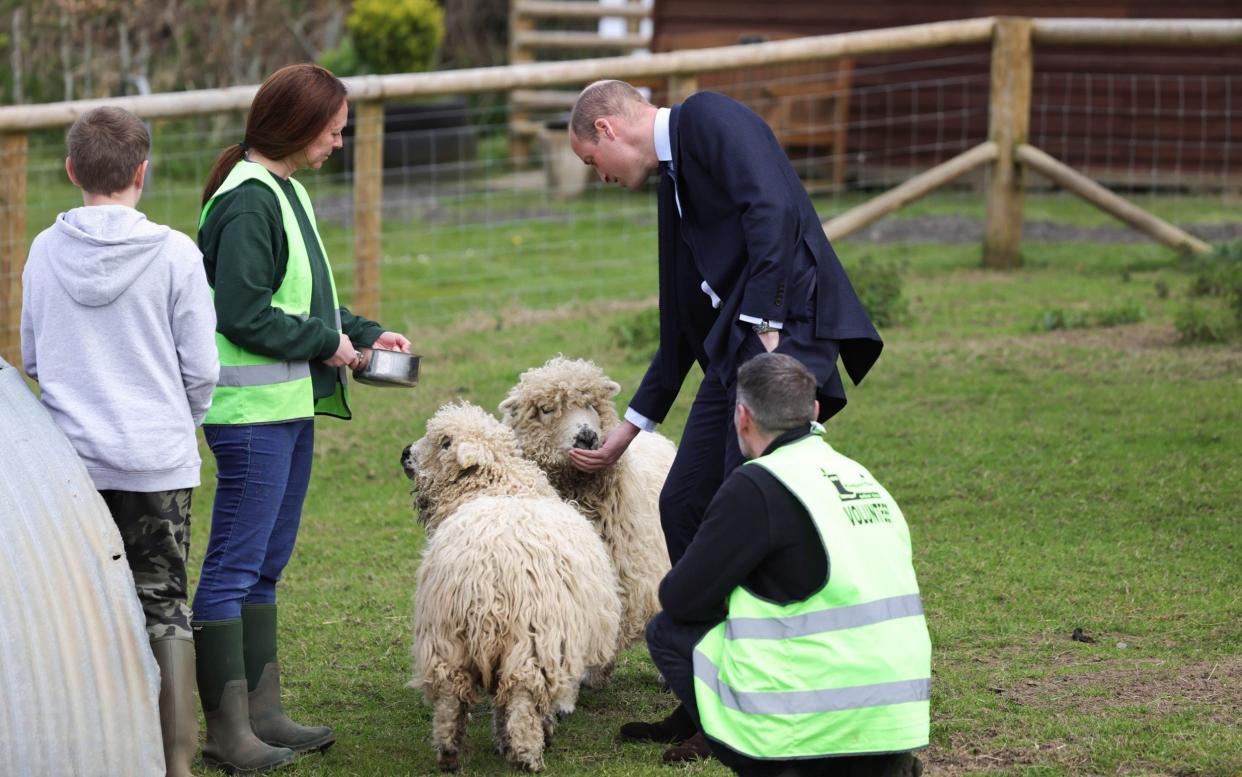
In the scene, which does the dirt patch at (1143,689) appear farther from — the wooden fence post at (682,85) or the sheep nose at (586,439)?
the wooden fence post at (682,85)

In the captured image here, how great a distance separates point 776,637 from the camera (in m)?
3.44

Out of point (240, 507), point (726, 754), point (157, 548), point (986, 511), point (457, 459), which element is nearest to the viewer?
point (726, 754)

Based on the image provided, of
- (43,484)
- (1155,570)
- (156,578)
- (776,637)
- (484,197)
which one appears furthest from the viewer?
(484,197)

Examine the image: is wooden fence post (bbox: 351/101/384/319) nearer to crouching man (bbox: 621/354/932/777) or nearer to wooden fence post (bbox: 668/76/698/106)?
wooden fence post (bbox: 668/76/698/106)

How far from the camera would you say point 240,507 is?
14.6ft

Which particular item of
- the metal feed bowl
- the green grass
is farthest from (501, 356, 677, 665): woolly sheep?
the metal feed bowl

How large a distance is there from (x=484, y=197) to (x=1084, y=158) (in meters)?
6.15

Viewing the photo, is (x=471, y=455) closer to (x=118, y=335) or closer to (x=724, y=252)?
(x=724, y=252)

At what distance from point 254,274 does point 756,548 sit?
177 cm

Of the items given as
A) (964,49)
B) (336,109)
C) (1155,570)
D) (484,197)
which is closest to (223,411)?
(336,109)

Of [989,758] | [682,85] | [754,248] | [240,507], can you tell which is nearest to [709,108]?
[754,248]

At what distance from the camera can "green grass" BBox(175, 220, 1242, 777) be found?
184 inches

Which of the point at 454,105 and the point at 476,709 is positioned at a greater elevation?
the point at 454,105

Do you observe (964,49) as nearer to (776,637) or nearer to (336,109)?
(336,109)
